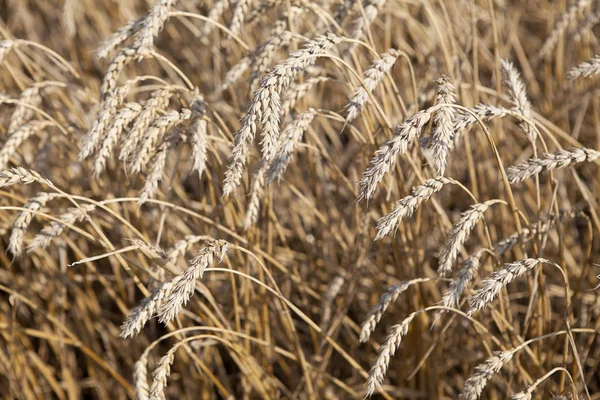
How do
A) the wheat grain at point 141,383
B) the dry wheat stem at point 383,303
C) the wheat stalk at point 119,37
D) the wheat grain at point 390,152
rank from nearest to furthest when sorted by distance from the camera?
the wheat grain at point 390,152 → the wheat grain at point 141,383 → the dry wheat stem at point 383,303 → the wheat stalk at point 119,37

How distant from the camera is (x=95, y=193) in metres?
1.99

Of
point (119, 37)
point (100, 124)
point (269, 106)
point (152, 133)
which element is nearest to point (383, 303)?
point (269, 106)

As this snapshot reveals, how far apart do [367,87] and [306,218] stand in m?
0.94

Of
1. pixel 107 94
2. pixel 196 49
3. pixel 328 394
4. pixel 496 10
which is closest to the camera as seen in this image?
pixel 107 94

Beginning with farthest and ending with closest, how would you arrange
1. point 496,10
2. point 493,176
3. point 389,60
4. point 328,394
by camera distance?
1. point 496,10
2. point 493,176
3. point 328,394
4. point 389,60

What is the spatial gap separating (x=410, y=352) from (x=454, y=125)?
0.94 metres

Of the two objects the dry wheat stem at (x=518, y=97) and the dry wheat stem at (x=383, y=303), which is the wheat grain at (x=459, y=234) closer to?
the dry wheat stem at (x=383, y=303)

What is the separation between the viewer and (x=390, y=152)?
1062mm

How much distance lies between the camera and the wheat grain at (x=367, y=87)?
1225 millimetres

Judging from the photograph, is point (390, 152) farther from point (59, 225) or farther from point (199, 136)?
point (59, 225)

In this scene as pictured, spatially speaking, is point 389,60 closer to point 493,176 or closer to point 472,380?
point 472,380

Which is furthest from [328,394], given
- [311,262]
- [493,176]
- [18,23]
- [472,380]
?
[18,23]

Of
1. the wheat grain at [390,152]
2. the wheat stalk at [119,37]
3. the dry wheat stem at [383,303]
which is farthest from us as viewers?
the wheat stalk at [119,37]

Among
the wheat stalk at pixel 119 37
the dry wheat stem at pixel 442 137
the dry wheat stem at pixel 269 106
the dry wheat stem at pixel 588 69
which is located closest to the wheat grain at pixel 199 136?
the dry wheat stem at pixel 269 106
